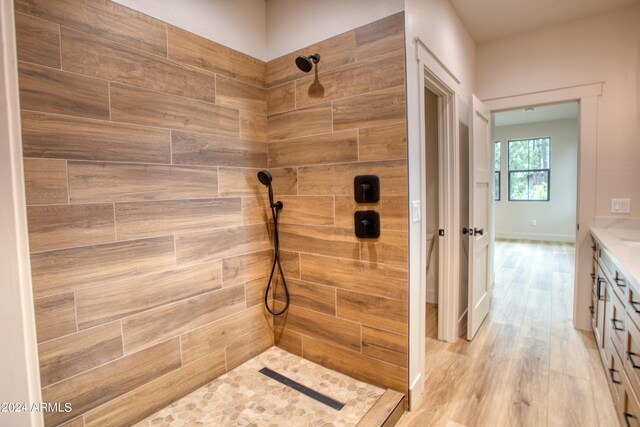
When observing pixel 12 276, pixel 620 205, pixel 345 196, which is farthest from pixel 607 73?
pixel 12 276

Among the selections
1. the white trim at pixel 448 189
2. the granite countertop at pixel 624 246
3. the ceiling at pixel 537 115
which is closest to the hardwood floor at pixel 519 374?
the white trim at pixel 448 189

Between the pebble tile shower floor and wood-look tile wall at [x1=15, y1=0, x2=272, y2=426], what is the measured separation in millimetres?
101

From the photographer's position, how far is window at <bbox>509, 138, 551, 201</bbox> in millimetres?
7012

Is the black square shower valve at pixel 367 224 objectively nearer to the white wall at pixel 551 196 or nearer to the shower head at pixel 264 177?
the shower head at pixel 264 177

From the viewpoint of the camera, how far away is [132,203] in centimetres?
159

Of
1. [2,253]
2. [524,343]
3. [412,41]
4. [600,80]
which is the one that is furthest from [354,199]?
[600,80]

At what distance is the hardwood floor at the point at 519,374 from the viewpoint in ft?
5.83

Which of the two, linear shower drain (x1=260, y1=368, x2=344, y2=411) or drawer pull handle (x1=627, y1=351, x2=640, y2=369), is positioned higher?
drawer pull handle (x1=627, y1=351, x2=640, y2=369)

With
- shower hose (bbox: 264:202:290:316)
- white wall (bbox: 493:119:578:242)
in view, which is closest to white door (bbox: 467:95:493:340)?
shower hose (bbox: 264:202:290:316)

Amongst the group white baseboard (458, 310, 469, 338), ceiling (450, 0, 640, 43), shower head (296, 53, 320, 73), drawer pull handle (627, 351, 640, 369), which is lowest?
white baseboard (458, 310, 469, 338)

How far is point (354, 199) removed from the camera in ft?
6.27

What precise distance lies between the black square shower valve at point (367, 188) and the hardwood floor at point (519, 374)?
1.24 metres

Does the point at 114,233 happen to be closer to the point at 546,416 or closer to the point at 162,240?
the point at 162,240

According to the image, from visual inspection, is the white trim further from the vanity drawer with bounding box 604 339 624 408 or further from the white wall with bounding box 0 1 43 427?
the white wall with bounding box 0 1 43 427
